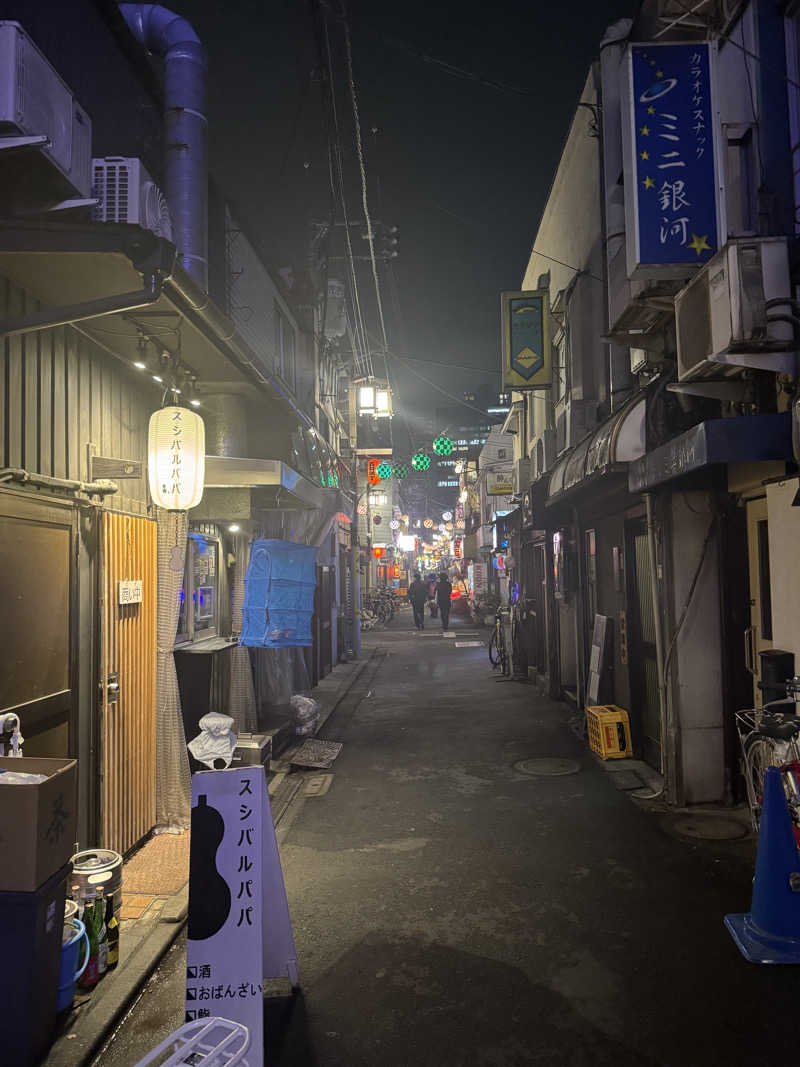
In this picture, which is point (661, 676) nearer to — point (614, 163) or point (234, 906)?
point (234, 906)

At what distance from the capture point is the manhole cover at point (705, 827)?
23.3ft

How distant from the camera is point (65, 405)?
6109 mm

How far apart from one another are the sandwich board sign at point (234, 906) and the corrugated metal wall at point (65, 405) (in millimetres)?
3049

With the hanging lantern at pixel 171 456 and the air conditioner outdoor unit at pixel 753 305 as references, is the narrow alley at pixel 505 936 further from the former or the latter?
the air conditioner outdoor unit at pixel 753 305

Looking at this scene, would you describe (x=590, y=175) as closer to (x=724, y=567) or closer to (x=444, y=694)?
(x=724, y=567)

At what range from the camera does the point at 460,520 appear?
198 feet

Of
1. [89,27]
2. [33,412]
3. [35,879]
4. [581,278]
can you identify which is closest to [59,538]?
[33,412]

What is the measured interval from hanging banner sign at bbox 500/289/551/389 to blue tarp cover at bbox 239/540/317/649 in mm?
6961

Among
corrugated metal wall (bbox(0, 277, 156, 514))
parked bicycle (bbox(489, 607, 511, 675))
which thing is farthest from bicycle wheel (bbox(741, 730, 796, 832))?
parked bicycle (bbox(489, 607, 511, 675))

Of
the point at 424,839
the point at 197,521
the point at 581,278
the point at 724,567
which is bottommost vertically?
the point at 424,839

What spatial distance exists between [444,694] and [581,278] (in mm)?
9714

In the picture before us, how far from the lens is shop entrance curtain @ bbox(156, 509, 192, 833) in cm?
764

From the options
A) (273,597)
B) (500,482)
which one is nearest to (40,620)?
(273,597)

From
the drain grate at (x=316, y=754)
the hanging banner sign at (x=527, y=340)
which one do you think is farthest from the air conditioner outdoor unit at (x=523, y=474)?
the drain grate at (x=316, y=754)
